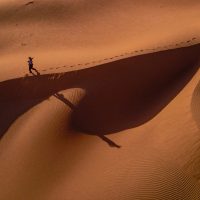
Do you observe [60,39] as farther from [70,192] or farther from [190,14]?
[70,192]

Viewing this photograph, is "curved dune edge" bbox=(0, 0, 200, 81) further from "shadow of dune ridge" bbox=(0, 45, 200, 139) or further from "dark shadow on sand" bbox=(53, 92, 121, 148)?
"dark shadow on sand" bbox=(53, 92, 121, 148)

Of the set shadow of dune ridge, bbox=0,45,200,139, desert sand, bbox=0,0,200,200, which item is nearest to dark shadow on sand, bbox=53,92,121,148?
desert sand, bbox=0,0,200,200

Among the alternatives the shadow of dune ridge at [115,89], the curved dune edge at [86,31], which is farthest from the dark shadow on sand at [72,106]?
the curved dune edge at [86,31]

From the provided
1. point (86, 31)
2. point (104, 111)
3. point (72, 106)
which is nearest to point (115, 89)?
point (104, 111)

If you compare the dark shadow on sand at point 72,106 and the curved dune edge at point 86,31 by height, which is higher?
the curved dune edge at point 86,31

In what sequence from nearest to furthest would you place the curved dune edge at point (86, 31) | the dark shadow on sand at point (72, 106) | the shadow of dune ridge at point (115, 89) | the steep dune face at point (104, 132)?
the steep dune face at point (104, 132) < the dark shadow on sand at point (72, 106) < the shadow of dune ridge at point (115, 89) < the curved dune edge at point (86, 31)

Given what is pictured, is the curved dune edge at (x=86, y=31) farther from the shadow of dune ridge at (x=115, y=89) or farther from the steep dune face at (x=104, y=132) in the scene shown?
the steep dune face at (x=104, y=132)
